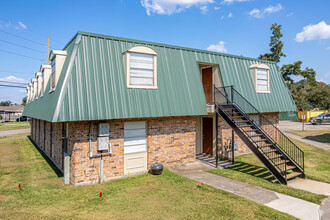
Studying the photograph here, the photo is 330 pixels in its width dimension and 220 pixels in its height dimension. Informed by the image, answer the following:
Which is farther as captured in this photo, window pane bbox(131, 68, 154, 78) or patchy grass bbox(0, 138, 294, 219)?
window pane bbox(131, 68, 154, 78)

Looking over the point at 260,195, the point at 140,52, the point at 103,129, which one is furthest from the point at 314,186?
the point at 140,52

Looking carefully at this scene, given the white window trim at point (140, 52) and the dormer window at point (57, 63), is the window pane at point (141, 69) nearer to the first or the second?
the white window trim at point (140, 52)

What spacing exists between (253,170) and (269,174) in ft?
2.61

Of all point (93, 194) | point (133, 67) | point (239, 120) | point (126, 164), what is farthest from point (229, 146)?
point (93, 194)

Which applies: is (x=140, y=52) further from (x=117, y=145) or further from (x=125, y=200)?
(x=125, y=200)

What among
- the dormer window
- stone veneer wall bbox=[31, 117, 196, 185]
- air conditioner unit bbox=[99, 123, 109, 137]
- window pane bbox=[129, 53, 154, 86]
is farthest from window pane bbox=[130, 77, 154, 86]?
the dormer window

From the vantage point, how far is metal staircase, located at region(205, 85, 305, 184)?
9000 millimetres

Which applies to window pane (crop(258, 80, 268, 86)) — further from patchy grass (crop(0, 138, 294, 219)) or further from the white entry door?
patchy grass (crop(0, 138, 294, 219))

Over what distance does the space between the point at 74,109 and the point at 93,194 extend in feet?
10.5

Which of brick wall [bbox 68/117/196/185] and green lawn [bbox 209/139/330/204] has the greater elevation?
brick wall [bbox 68/117/196/185]

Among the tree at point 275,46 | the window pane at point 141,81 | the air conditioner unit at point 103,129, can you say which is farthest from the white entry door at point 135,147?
the tree at point 275,46

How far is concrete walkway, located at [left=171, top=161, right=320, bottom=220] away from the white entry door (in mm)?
1720

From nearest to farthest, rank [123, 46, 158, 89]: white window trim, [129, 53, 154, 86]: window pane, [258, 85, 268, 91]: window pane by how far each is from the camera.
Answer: [123, 46, 158, 89]: white window trim < [129, 53, 154, 86]: window pane < [258, 85, 268, 91]: window pane

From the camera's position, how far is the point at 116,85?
9273 millimetres
